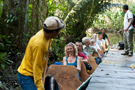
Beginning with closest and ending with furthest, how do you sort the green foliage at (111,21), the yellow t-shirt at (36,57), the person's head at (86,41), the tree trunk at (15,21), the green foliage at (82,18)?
the yellow t-shirt at (36,57)
the tree trunk at (15,21)
the person's head at (86,41)
the green foliage at (82,18)
the green foliage at (111,21)

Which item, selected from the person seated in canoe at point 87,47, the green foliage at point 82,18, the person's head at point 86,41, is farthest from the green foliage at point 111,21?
the person's head at point 86,41

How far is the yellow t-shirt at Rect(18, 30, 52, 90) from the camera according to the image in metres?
1.85

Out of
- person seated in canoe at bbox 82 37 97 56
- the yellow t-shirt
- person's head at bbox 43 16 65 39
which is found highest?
person's head at bbox 43 16 65 39

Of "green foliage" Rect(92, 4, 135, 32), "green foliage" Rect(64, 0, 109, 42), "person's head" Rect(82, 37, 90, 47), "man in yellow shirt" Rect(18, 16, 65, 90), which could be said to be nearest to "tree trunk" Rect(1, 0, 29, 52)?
"person's head" Rect(82, 37, 90, 47)

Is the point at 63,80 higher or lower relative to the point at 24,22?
lower

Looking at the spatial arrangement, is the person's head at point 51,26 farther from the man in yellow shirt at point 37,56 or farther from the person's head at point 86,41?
the person's head at point 86,41

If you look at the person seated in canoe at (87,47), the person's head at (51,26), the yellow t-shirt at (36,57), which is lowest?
the person seated in canoe at (87,47)

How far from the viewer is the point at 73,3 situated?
11.4 meters

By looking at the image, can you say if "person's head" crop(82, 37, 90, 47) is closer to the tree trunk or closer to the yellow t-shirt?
the tree trunk

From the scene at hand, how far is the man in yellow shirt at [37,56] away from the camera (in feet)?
6.12

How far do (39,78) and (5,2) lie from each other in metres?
3.48

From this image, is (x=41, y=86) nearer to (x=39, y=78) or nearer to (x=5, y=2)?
(x=39, y=78)

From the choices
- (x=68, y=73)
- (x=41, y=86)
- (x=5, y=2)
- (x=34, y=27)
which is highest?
(x=5, y=2)

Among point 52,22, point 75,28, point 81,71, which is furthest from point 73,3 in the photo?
point 52,22
